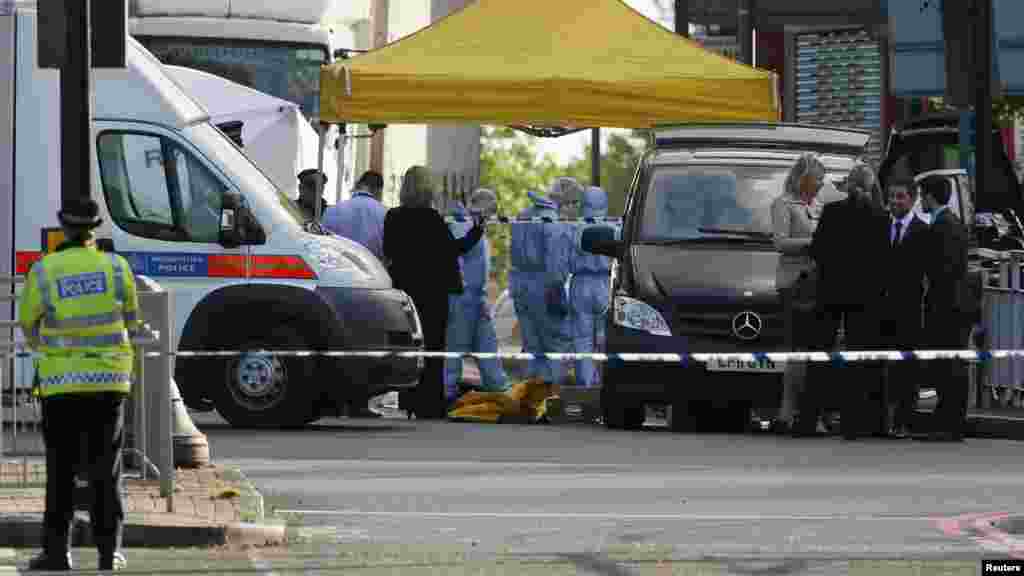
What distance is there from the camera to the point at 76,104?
575 inches

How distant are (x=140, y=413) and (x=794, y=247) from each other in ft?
23.7

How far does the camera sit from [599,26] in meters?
23.8

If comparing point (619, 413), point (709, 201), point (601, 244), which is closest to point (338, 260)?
point (601, 244)

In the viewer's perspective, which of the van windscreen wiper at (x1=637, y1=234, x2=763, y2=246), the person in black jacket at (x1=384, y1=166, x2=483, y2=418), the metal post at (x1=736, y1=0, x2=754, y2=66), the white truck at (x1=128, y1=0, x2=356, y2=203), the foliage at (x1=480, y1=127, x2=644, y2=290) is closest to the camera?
the van windscreen wiper at (x1=637, y1=234, x2=763, y2=246)

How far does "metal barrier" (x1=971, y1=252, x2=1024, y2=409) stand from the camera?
2145 centimetres

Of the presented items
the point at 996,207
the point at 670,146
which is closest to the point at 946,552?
the point at 670,146

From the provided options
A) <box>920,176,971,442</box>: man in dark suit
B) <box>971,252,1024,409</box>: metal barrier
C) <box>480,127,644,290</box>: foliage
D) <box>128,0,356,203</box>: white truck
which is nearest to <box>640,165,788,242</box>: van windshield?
<box>920,176,971,442</box>: man in dark suit

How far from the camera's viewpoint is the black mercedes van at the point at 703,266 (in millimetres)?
19781

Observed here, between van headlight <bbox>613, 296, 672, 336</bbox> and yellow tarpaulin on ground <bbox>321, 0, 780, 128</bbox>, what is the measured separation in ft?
8.99

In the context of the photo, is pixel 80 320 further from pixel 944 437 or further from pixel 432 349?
pixel 432 349

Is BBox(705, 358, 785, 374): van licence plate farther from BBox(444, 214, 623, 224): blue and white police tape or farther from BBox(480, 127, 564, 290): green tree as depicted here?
BBox(480, 127, 564, 290): green tree

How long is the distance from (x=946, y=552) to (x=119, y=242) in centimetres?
840

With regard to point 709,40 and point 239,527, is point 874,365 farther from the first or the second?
point 709,40

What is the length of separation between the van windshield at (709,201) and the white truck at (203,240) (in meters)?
2.14
